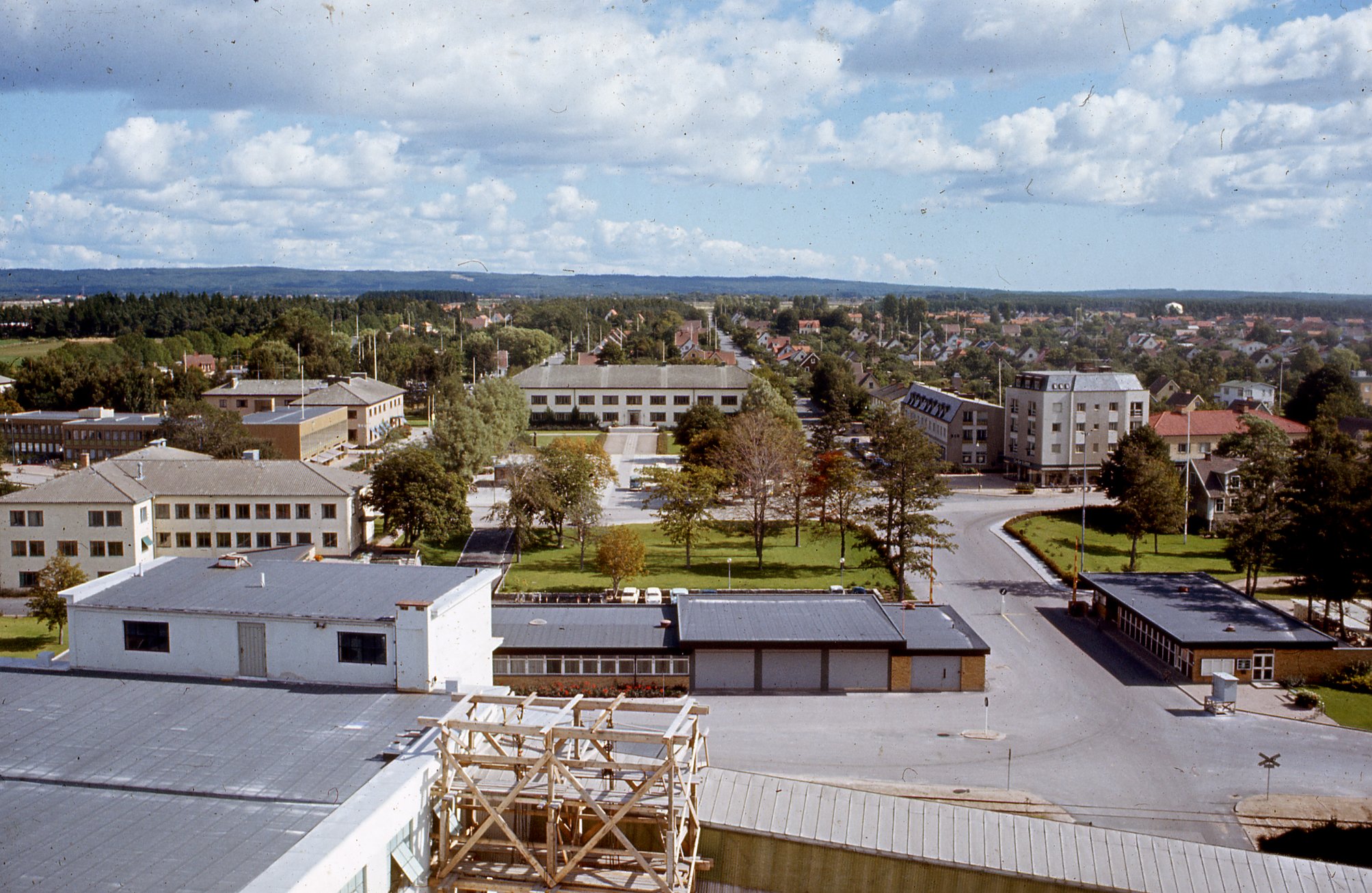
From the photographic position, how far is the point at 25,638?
25.4m

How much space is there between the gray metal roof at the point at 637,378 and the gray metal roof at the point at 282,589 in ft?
158

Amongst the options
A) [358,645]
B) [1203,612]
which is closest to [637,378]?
[1203,612]

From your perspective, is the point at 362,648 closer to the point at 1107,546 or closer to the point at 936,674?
the point at 936,674

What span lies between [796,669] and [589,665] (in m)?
4.23

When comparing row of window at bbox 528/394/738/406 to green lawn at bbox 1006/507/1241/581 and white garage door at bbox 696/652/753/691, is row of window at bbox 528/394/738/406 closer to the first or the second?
green lawn at bbox 1006/507/1241/581

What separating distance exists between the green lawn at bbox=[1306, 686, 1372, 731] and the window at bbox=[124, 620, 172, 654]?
20.4 m

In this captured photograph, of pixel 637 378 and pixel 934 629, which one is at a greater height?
pixel 637 378

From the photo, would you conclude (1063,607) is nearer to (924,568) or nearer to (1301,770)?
(924,568)

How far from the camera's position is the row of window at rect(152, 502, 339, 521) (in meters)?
32.5

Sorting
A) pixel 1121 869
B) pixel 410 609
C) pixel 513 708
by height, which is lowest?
pixel 1121 869

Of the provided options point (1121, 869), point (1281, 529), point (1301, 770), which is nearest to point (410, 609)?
point (1121, 869)

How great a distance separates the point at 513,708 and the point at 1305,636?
18.5 meters

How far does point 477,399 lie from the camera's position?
48.5 meters

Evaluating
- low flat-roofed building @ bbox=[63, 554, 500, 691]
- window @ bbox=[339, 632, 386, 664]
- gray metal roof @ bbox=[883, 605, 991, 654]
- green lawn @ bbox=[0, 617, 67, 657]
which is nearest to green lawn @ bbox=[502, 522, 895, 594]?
gray metal roof @ bbox=[883, 605, 991, 654]
